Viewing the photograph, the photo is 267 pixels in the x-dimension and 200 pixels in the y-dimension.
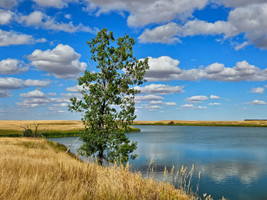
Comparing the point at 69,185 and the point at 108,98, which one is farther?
the point at 108,98

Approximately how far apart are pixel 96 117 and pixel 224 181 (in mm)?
17023

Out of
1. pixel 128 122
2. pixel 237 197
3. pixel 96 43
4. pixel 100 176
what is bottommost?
pixel 237 197

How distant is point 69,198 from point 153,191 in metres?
2.74

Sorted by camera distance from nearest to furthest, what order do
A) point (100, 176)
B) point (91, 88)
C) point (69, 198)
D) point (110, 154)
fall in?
point (69, 198)
point (100, 176)
point (110, 154)
point (91, 88)

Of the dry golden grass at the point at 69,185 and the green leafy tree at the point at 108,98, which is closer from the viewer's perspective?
the dry golden grass at the point at 69,185

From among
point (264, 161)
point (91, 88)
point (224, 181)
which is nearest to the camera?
point (91, 88)

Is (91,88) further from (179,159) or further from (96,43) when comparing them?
(179,159)

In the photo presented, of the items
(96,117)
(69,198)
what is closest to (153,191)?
(69,198)

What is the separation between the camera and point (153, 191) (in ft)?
22.2

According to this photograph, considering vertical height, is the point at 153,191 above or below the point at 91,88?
below

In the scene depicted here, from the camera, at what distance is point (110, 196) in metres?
5.89

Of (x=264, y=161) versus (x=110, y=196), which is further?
(x=264, y=161)

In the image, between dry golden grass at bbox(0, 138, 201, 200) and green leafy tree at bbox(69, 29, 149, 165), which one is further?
green leafy tree at bbox(69, 29, 149, 165)

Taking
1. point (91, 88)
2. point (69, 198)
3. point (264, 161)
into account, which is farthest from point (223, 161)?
point (69, 198)
